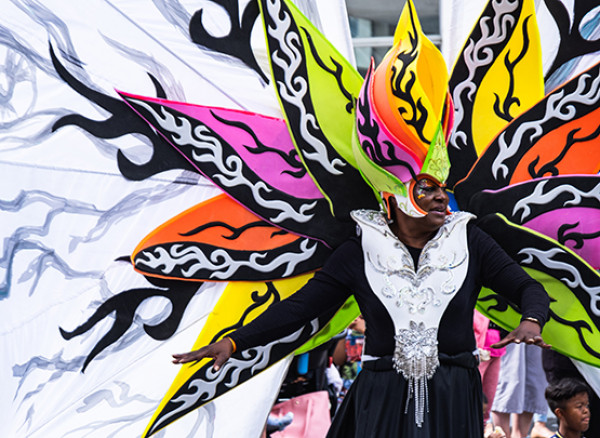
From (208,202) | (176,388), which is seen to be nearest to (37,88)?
(208,202)

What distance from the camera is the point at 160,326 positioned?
343 centimetres

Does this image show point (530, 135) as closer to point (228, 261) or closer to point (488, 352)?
point (228, 261)

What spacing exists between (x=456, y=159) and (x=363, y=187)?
0.37m

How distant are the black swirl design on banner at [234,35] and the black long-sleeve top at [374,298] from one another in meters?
0.82

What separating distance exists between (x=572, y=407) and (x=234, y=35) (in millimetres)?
2171

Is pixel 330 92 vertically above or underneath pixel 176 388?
above

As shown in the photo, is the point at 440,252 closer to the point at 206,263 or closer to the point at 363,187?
the point at 363,187

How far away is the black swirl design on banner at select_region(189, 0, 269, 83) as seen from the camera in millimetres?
3432

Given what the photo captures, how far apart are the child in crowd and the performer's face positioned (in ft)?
4.72

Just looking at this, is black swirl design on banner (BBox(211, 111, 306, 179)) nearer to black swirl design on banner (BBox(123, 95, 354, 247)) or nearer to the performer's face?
black swirl design on banner (BBox(123, 95, 354, 247))

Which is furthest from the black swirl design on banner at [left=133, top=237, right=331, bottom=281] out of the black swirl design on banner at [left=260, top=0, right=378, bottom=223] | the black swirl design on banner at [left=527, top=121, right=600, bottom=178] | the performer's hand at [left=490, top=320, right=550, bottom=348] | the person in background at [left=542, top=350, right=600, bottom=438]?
the person in background at [left=542, top=350, right=600, bottom=438]

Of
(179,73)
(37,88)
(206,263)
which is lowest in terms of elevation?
(206,263)

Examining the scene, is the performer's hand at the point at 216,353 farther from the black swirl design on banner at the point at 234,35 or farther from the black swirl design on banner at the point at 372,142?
the black swirl design on banner at the point at 234,35

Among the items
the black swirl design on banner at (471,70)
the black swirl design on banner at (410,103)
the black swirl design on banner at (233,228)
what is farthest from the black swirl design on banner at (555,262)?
the black swirl design on banner at (233,228)
